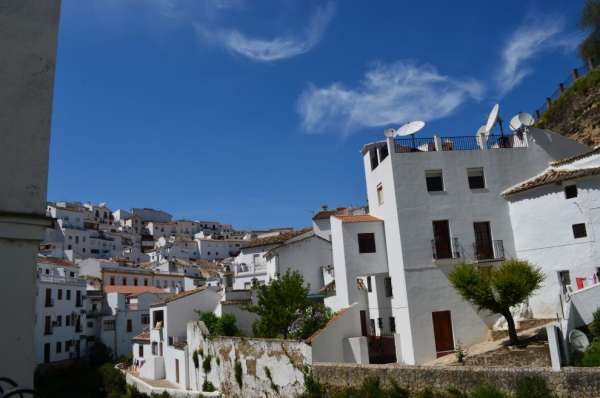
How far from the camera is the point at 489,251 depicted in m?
23.4

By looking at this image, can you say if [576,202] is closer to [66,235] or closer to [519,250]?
[519,250]

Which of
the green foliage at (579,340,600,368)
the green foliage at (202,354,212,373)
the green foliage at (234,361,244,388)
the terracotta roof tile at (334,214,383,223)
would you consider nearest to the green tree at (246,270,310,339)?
the green foliage at (234,361,244,388)

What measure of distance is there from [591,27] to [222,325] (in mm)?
43509

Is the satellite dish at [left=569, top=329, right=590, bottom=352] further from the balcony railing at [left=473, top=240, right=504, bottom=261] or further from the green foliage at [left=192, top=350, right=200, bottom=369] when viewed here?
the green foliage at [left=192, top=350, right=200, bottom=369]

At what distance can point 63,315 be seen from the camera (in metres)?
47.4

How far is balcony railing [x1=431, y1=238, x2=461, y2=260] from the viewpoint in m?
23.0

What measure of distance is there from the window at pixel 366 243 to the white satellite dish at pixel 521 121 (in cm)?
959

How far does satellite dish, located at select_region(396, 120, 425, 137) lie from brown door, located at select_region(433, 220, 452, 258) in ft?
16.8

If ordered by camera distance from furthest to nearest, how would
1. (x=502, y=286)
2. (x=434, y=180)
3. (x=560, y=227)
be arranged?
(x=434, y=180) → (x=560, y=227) → (x=502, y=286)

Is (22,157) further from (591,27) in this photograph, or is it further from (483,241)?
(591,27)

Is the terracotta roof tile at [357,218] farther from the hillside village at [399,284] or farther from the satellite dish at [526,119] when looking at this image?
the satellite dish at [526,119]

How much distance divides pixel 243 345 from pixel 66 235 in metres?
80.9

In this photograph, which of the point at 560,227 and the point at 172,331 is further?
the point at 172,331

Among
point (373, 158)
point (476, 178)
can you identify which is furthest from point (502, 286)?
point (373, 158)
